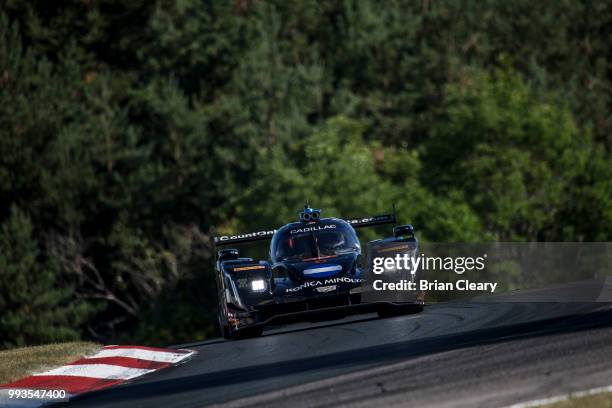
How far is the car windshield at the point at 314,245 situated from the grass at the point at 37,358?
3322mm

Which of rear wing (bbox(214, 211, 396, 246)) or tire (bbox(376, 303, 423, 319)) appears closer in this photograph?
tire (bbox(376, 303, 423, 319))

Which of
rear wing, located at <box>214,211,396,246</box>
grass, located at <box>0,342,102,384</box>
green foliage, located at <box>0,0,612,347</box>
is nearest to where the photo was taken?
grass, located at <box>0,342,102,384</box>

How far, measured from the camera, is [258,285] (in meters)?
18.8

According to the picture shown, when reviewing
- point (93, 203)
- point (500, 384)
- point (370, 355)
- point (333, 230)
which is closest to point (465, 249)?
point (333, 230)

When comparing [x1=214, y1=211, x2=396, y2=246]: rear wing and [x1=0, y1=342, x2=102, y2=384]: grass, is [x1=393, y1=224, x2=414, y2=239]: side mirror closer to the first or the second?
[x1=214, y1=211, x2=396, y2=246]: rear wing

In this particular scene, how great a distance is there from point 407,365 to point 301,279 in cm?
531

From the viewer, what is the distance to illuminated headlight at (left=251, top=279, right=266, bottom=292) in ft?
61.6

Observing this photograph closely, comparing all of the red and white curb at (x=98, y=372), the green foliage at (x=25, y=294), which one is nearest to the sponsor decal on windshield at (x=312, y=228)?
the red and white curb at (x=98, y=372)

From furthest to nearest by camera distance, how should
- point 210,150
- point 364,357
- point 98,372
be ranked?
point 210,150 < point 98,372 < point 364,357

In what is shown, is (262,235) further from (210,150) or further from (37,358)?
(210,150)

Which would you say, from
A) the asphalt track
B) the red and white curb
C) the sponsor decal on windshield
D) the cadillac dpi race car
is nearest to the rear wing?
the cadillac dpi race car

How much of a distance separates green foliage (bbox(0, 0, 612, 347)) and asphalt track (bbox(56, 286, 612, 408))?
29.6 m

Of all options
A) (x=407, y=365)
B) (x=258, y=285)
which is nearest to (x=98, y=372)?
(x=258, y=285)

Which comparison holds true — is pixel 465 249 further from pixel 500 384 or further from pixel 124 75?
pixel 124 75
